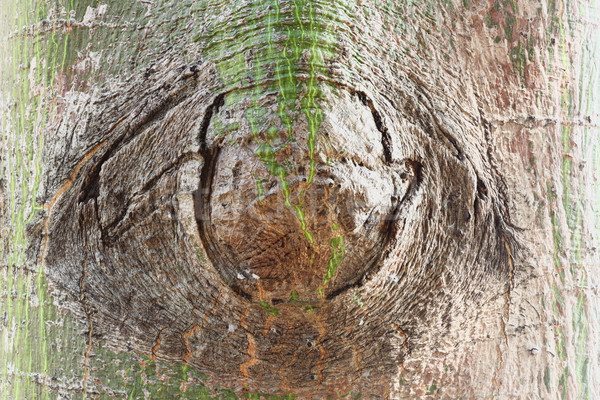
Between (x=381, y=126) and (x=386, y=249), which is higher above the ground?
(x=381, y=126)

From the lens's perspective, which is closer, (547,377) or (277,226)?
(277,226)

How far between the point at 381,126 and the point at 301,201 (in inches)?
6.0

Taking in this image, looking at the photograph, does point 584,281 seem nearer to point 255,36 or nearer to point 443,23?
point 443,23

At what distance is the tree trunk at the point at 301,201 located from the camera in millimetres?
609

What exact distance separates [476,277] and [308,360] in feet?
0.86

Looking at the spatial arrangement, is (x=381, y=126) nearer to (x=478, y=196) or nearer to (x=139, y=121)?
(x=478, y=196)

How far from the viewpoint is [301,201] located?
22.7 inches

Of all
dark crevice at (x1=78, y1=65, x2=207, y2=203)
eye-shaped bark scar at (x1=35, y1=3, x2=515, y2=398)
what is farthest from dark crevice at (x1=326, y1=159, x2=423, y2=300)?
dark crevice at (x1=78, y1=65, x2=207, y2=203)

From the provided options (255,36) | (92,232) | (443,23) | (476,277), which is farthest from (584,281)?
(92,232)

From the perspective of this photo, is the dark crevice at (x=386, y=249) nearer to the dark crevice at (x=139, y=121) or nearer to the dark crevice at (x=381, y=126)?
the dark crevice at (x=381, y=126)

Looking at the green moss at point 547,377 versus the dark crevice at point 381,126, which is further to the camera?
the green moss at point 547,377

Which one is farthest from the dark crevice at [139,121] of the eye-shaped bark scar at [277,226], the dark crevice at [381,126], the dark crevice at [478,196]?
the dark crevice at [478,196]

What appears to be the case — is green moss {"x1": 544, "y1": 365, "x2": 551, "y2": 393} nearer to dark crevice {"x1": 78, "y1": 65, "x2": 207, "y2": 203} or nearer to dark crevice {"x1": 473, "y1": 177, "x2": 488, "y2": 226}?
dark crevice {"x1": 473, "y1": 177, "x2": 488, "y2": 226}

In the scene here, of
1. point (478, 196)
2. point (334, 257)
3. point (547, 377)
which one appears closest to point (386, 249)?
point (334, 257)
